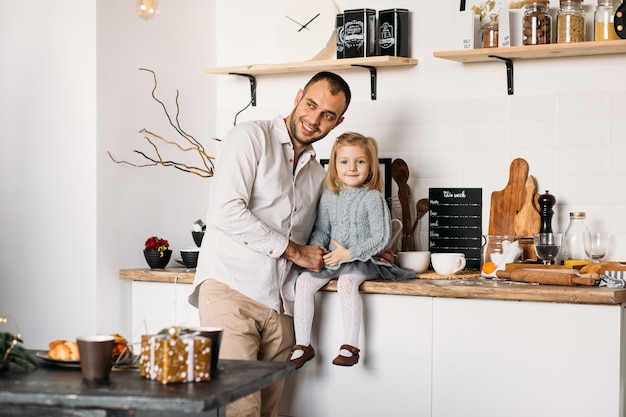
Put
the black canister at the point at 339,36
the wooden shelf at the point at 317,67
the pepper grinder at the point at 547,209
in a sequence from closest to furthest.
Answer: the pepper grinder at the point at 547,209
the wooden shelf at the point at 317,67
the black canister at the point at 339,36

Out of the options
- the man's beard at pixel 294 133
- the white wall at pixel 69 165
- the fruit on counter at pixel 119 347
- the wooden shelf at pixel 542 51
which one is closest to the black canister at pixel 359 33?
the wooden shelf at pixel 542 51

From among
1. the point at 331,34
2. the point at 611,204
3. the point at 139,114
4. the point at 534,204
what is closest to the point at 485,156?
the point at 534,204

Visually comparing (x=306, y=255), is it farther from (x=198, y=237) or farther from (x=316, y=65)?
(x=316, y=65)

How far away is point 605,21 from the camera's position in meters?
3.42

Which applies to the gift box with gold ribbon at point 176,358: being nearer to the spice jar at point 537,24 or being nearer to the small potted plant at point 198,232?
the small potted plant at point 198,232

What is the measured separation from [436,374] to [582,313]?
549 millimetres

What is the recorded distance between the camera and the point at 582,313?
9.64ft

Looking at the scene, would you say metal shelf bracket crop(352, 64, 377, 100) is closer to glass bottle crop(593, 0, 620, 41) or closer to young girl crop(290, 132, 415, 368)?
young girl crop(290, 132, 415, 368)

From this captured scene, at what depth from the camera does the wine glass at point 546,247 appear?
340 centimetres

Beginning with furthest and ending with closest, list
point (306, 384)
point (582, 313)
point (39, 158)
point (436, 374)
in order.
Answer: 1. point (39, 158)
2. point (306, 384)
3. point (436, 374)
4. point (582, 313)

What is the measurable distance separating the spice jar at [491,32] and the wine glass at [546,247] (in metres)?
0.77

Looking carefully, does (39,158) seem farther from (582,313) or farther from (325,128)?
(582,313)

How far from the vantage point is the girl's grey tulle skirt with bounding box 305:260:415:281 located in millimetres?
3270

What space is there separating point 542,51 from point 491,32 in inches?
9.3
